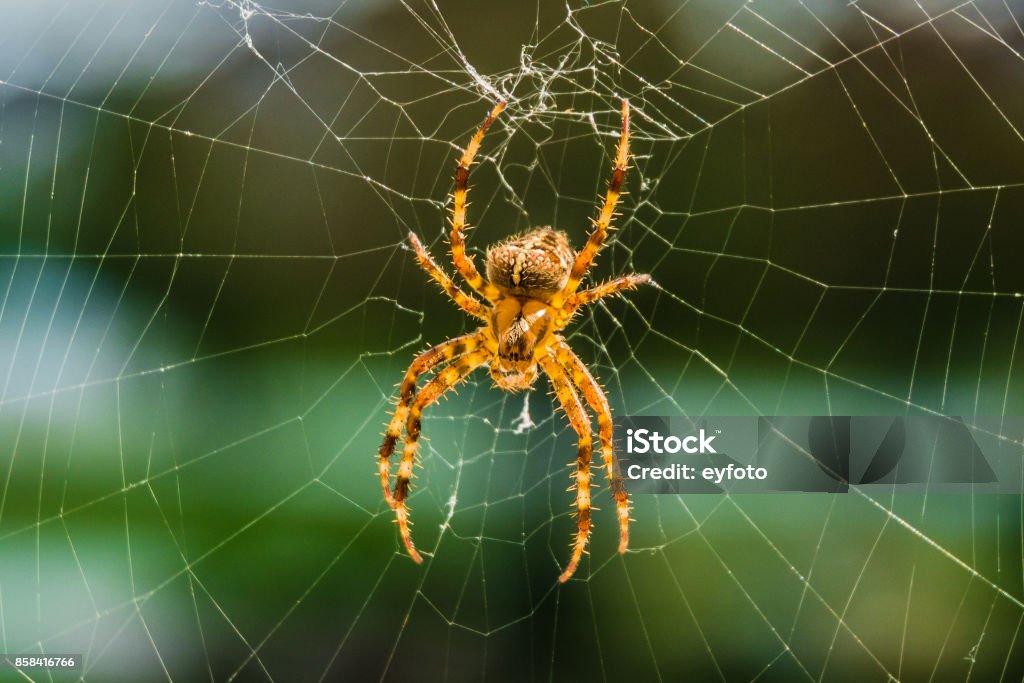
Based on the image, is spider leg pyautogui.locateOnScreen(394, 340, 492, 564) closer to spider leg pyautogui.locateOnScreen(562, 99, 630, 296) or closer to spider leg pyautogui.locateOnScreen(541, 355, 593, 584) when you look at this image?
spider leg pyautogui.locateOnScreen(541, 355, 593, 584)

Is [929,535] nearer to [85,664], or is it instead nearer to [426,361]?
[426,361]

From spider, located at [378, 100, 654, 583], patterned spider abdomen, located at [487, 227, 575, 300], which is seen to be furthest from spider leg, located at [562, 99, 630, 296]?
patterned spider abdomen, located at [487, 227, 575, 300]

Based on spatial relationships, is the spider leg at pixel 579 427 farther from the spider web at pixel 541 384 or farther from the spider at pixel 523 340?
the spider web at pixel 541 384

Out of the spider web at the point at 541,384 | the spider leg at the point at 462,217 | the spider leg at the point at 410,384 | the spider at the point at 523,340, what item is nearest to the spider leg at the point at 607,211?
the spider at the point at 523,340

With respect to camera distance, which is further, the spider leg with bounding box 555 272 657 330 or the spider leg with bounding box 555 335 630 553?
the spider leg with bounding box 555 335 630 553

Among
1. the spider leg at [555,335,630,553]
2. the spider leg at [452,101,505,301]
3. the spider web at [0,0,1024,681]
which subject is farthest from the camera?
the spider web at [0,0,1024,681]

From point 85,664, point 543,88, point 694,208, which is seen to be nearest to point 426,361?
point 543,88

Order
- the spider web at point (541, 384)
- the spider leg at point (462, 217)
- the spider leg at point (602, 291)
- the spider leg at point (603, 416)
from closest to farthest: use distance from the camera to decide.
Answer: the spider leg at point (602, 291)
the spider leg at point (462, 217)
the spider leg at point (603, 416)
the spider web at point (541, 384)
